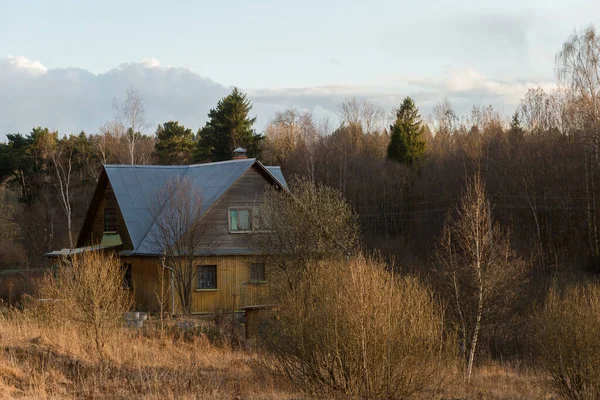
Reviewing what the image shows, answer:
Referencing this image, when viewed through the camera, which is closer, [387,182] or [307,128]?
[387,182]

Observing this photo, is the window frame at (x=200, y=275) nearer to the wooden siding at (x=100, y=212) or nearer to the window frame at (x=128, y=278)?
the window frame at (x=128, y=278)

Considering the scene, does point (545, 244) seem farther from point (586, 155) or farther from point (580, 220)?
point (586, 155)

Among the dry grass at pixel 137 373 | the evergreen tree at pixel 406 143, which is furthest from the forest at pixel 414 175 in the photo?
the dry grass at pixel 137 373

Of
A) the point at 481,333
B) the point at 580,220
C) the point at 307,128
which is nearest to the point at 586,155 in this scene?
the point at 580,220

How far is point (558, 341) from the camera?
13.6 m

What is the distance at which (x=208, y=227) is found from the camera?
104ft

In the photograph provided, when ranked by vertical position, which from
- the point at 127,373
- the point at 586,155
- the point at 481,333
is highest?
the point at 586,155

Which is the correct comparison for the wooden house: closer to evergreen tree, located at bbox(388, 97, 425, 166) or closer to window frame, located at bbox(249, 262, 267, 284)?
window frame, located at bbox(249, 262, 267, 284)

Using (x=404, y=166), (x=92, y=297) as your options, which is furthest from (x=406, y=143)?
(x=92, y=297)

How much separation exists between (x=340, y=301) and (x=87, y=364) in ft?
22.3

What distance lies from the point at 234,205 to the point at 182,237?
350 centimetres

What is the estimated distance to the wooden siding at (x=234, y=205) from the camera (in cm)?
3200

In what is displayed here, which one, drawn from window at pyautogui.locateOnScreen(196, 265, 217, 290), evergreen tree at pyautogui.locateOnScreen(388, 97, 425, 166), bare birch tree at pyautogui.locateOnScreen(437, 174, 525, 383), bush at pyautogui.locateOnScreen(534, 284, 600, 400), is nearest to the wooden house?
window at pyautogui.locateOnScreen(196, 265, 217, 290)

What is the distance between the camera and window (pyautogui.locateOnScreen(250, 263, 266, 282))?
105 feet
